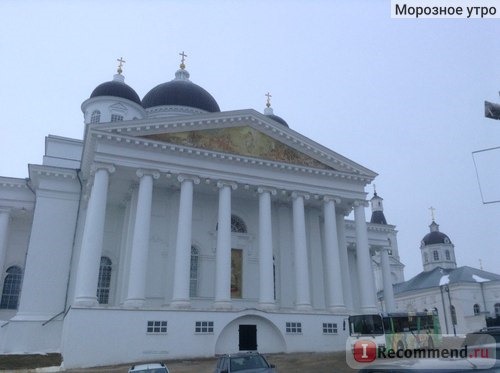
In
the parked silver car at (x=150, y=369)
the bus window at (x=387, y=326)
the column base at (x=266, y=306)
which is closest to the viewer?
the parked silver car at (x=150, y=369)

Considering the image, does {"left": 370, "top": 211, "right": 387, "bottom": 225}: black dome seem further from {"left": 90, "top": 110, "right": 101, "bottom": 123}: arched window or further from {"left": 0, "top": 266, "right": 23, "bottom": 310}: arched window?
{"left": 0, "top": 266, "right": 23, "bottom": 310}: arched window

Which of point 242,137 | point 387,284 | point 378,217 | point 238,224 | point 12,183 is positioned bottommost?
point 387,284

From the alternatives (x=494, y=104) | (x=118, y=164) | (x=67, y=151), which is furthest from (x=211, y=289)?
(x=494, y=104)

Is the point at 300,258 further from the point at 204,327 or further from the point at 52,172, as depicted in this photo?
the point at 52,172

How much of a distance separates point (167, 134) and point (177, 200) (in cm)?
417

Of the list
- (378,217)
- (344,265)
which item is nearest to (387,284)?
(344,265)

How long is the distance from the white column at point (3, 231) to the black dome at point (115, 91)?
11.3 m

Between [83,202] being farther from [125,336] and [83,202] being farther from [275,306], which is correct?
[275,306]

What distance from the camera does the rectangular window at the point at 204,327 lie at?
21.1 m

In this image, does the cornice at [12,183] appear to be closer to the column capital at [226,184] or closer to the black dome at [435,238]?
the column capital at [226,184]

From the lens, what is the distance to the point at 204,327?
21.2 m

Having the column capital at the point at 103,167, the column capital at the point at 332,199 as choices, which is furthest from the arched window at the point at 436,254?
the column capital at the point at 103,167

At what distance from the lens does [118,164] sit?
74.0 feet

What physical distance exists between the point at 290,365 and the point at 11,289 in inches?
800
